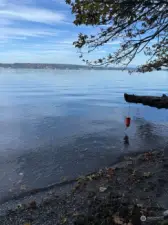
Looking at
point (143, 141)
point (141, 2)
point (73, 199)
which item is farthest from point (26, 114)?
point (141, 2)

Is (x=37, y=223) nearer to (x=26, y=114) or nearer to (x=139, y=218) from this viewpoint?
(x=139, y=218)

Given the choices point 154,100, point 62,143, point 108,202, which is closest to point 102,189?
point 108,202

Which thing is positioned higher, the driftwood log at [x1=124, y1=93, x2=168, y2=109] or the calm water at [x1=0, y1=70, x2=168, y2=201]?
the driftwood log at [x1=124, y1=93, x2=168, y2=109]

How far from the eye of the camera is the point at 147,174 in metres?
10.9

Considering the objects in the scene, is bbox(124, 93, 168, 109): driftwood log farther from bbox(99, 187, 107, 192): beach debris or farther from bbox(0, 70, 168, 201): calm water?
bbox(99, 187, 107, 192): beach debris

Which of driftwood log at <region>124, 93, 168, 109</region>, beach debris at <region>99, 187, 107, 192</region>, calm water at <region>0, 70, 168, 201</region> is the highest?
driftwood log at <region>124, 93, 168, 109</region>

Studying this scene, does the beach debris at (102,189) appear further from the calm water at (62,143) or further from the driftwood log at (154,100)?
the driftwood log at (154,100)

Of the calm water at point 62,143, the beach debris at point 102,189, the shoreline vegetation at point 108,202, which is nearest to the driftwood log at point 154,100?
the calm water at point 62,143

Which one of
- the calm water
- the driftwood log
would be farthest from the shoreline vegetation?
the driftwood log

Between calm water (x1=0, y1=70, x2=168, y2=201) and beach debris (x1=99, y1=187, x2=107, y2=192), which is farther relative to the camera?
calm water (x1=0, y1=70, x2=168, y2=201)

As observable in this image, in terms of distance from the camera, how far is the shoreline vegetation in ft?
21.3

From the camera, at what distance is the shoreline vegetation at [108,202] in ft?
21.3

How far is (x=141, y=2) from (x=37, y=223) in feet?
24.6

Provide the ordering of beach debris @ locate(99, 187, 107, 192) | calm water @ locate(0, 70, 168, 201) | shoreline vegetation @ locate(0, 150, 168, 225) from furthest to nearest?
calm water @ locate(0, 70, 168, 201) < beach debris @ locate(99, 187, 107, 192) < shoreline vegetation @ locate(0, 150, 168, 225)
